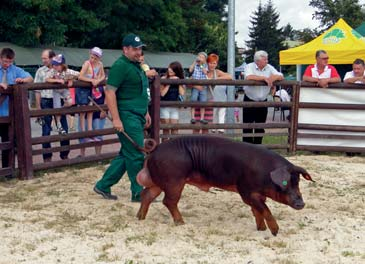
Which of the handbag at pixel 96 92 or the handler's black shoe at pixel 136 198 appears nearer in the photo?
the handler's black shoe at pixel 136 198

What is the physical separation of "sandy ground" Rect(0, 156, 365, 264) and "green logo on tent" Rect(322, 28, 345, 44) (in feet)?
36.6

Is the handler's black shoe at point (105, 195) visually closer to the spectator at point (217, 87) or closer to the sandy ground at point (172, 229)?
the sandy ground at point (172, 229)

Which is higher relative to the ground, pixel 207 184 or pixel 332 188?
pixel 207 184

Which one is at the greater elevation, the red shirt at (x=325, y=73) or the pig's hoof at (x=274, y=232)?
the red shirt at (x=325, y=73)

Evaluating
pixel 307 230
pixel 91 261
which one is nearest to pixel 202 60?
pixel 307 230

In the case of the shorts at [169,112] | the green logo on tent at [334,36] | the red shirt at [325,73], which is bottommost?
the shorts at [169,112]

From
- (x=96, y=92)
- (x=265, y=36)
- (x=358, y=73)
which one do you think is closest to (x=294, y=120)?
(x=358, y=73)

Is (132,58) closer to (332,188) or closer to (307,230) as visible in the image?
(307,230)

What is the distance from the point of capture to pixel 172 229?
5.39 m

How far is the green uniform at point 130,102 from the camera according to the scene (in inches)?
232

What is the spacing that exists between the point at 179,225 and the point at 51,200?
5.87 ft

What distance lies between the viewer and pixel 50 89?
800 centimetres

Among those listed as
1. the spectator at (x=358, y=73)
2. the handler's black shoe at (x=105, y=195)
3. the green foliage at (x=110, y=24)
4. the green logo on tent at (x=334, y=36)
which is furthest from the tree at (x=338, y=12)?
the handler's black shoe at (x=105, y=195)

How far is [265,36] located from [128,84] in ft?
204
